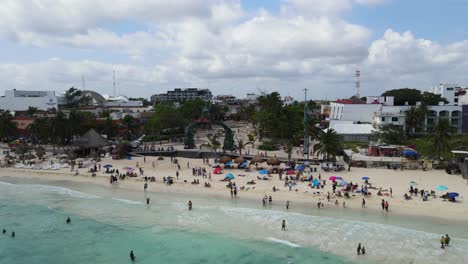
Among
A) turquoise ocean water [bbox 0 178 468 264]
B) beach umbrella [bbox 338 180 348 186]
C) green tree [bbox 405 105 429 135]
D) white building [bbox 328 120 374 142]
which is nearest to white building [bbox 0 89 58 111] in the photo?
white building [bbox 328 120 374 142]

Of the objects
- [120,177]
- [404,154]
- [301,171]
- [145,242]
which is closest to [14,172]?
[120,177]

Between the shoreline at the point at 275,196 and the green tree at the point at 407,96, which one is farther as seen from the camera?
the green tree at the point at 407,96

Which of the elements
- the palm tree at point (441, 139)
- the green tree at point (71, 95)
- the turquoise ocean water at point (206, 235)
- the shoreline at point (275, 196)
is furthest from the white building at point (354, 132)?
the green tree at point (71, 95)

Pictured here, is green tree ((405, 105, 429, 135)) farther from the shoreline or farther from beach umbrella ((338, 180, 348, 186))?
the shoreline

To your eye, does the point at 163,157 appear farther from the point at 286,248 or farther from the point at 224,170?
the point at 286,248

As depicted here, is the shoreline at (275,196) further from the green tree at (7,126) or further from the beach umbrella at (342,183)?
the green tree at (7,126)

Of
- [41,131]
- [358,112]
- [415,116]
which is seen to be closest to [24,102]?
[41,131]
